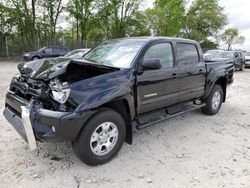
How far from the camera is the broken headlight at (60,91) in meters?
2.91

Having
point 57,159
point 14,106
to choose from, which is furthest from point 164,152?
point 14,106

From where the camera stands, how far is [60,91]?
9.61 ft

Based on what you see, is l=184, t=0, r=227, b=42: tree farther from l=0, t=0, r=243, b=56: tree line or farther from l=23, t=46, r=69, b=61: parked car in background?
l=23, t=46, r=69, b=61: parked car in background

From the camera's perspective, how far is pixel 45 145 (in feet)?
12.6

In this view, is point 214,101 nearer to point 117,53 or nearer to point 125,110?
point 117,53

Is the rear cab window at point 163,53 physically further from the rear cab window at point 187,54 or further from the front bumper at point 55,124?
the front bumper at point 55,124

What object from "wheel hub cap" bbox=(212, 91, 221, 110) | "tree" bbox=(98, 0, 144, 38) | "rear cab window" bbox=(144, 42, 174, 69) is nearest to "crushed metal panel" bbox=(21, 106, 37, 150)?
"rear cab window" bbox=(144, 42, 174, 69)

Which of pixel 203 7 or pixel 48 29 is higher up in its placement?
pixel 203 7

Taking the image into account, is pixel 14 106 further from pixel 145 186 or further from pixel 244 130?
pixel 244 130

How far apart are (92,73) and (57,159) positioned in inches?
52.2

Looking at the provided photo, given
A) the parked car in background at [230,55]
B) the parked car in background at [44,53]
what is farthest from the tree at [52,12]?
the parked car in background at [230,55]

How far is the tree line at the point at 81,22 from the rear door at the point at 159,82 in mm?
21197

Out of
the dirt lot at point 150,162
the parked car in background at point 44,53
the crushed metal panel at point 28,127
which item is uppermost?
the parked car in background at point 44,53

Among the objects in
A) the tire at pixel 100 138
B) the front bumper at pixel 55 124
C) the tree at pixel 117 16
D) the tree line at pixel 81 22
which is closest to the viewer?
the front bumper at pixel 55 124
